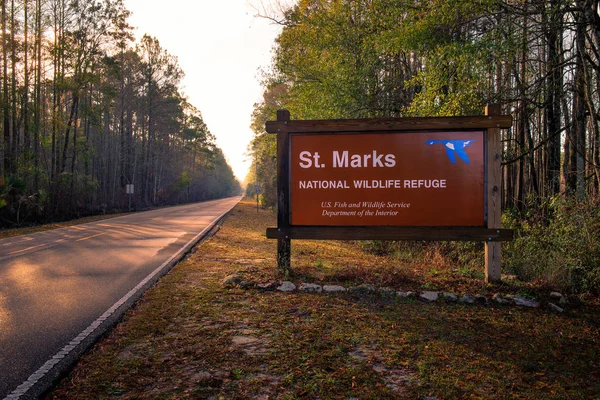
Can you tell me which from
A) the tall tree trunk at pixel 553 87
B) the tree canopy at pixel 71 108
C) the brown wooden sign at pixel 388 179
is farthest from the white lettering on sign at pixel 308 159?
the tree canopy at pixel 71 108

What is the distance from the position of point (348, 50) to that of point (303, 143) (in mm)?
7779

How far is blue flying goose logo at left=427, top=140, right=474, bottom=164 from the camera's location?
6.76 m

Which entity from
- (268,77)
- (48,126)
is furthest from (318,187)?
(48,126)

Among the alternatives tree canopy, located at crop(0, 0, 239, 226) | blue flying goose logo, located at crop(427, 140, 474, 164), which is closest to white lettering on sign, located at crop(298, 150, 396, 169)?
blue flying goose logo, located at crop(427, 140, 474, 164)

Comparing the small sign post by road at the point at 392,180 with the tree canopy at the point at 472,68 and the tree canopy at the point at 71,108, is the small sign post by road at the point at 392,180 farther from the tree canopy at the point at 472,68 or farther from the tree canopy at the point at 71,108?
the tree canopy at the point at 71,108

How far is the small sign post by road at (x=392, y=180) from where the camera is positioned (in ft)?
21.9

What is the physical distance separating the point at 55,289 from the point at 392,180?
622 cm

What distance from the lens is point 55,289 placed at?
6516 millimetres

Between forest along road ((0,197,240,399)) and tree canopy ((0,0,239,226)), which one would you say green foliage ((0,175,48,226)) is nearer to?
tree canopy ((0,0,239,226))

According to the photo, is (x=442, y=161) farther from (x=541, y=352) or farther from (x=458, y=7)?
(x=458, y=7)

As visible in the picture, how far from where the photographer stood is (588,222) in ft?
20.9

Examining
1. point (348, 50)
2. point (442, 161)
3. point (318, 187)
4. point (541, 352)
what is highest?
point (348, 50)

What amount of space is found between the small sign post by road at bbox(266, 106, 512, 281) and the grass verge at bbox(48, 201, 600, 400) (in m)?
1.03

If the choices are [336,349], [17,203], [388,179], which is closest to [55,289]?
[336,349]
